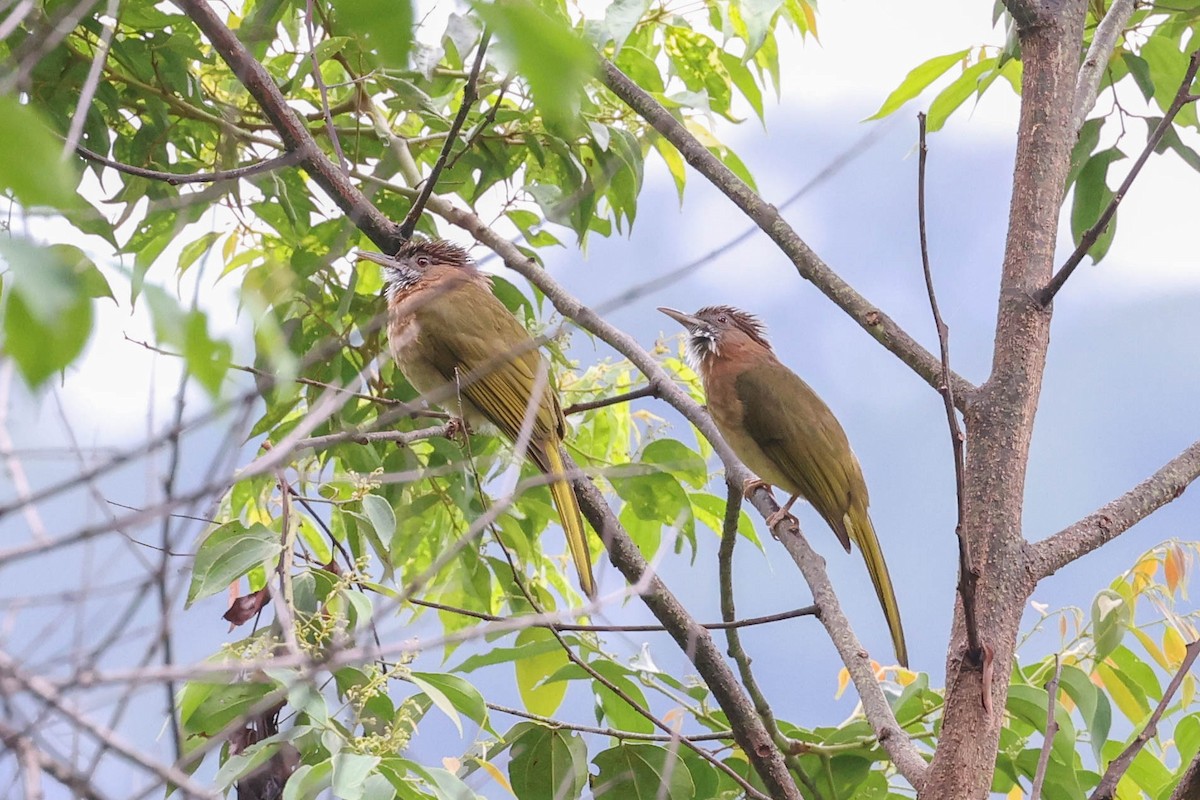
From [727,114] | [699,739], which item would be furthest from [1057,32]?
[699,739]

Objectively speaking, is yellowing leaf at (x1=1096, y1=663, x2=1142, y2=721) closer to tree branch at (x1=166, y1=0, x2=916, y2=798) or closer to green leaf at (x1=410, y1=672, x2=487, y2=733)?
tree branch at (x1=166, y1=0, x2=916, y2=798)

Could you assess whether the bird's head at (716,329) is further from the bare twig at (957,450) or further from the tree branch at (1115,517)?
the bare twig at (957,450)

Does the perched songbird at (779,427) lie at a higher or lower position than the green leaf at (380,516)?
higher

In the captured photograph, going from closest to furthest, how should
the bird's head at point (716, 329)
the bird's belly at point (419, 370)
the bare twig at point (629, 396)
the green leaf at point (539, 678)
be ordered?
the green leaf at point (539, 678)
the bare twig at point (629, 396)
the bird's belly at point (419, 370)
the bird's head at point (716, 329)

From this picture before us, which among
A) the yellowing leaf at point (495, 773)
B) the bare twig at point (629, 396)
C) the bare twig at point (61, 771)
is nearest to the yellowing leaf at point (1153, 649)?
the bare twig at point (629, 396)

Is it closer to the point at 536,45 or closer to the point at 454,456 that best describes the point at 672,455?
the point at 454,456

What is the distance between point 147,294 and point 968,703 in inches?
60.8

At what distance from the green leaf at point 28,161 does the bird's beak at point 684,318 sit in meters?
3.83

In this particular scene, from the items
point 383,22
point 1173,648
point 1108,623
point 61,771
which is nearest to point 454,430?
point 1108,623

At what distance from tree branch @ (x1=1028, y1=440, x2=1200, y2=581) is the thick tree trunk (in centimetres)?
5

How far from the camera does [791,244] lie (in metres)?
A: 2.45

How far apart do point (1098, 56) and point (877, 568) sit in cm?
137

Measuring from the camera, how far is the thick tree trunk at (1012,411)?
184 cm

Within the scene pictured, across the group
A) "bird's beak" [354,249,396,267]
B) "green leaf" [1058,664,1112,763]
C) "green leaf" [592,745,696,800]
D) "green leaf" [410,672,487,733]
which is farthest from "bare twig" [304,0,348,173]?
"green leaf" [1058,664,1112,763]
